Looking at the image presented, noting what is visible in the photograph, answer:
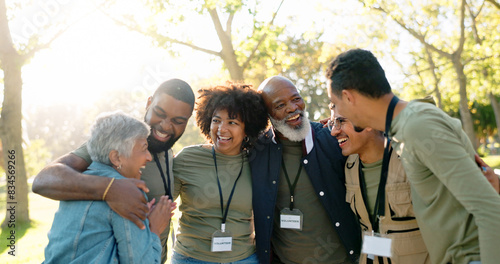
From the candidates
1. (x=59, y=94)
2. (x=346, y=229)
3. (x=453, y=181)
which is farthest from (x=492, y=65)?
(x=59, y=94)

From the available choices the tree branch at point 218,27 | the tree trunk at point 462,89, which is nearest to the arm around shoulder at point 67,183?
the tree branch at point 218,27

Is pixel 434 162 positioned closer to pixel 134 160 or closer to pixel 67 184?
pixel 134 160

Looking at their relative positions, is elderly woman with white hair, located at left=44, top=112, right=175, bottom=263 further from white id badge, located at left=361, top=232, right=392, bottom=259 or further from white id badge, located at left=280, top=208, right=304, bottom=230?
white id badge, located at left=361, top=232, right=392, bottom=259

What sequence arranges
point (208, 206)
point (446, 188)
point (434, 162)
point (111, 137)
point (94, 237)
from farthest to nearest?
point (208, 206) → point (111, 137) → point (94, 237) → point (446, 188) → point (434, 162)

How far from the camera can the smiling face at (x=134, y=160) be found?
300 centimetres

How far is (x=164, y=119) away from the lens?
13.2ft

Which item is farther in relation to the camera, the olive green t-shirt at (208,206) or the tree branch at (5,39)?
the tree branch at (5,39)

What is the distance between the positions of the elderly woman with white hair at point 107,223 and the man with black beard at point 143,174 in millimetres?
59

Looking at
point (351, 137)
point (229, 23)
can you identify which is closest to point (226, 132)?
point (351, 137)

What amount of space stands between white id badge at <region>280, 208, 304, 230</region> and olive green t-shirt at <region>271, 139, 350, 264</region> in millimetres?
89

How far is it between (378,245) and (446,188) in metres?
1.04

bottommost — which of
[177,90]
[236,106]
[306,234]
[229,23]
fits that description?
[306,234]

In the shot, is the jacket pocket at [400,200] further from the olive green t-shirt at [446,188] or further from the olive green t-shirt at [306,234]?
the olive green t-shirt at [306,234]

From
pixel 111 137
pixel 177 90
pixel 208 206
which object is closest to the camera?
pixel 111 137
